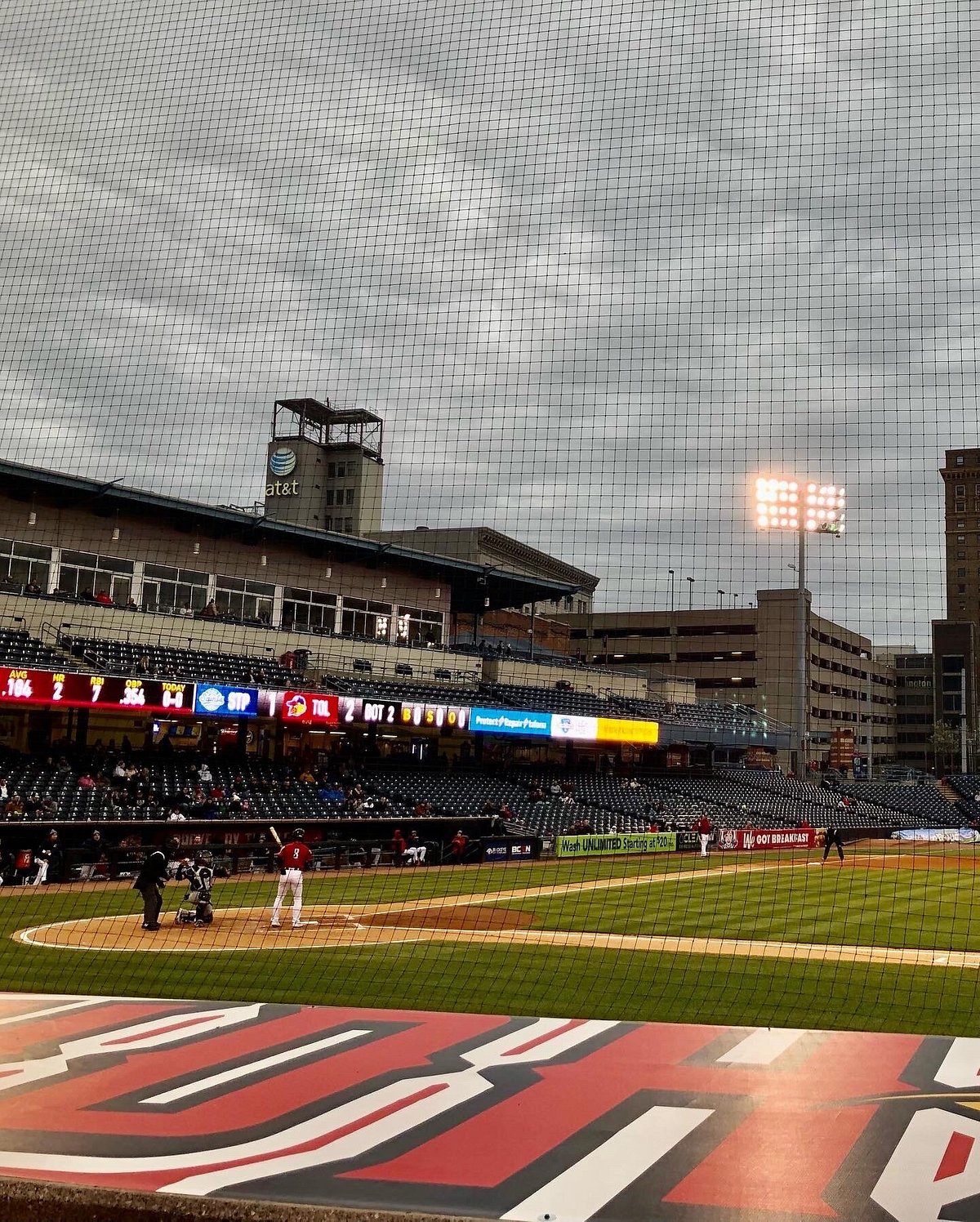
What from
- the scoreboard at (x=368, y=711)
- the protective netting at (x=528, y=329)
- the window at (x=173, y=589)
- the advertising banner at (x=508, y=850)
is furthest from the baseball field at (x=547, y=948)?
the window at (x=173, y=589)

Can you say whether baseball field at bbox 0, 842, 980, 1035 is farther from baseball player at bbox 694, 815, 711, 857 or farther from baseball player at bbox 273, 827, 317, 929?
baseball player at bbox 694, 815, 711, 857

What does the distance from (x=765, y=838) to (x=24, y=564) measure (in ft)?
93.6

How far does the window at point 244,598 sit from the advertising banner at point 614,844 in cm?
1511

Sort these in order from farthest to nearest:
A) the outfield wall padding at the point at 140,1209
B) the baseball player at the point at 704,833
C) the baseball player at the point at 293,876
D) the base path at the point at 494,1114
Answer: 1. the baseball player at the point at 704,833
2. the baseball player at the point at 293,876
3. the base path at the point at 494,1114
4. the outfield wall padding at the point at 140,1209

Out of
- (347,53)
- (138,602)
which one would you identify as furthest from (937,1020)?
(138,602)

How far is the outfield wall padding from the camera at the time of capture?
5008 millimetres

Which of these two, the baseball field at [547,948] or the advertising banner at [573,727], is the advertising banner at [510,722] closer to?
the advertising banner at [573,727]

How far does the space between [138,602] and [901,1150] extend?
34191mm

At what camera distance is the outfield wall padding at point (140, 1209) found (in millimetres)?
5008

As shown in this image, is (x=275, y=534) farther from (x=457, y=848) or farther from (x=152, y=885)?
(x=152, y=885)

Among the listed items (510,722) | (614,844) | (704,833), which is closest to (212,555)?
(510,722)

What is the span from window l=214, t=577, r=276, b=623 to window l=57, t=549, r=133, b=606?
12.2ft

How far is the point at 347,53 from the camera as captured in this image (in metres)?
15.7

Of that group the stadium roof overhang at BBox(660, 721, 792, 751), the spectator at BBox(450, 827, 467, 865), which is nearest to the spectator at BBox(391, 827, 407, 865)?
the spectator at BBox(450, 827, 467, 865)
